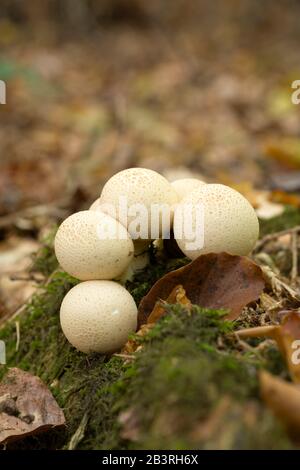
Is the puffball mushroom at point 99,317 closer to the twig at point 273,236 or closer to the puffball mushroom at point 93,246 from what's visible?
the puffball mushroom at point 93,246

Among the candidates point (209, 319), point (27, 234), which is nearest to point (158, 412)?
point (209, 319)

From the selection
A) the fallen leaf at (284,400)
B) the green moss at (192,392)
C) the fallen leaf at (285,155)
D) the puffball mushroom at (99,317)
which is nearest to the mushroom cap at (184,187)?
the puffball mushroom at (99,317)

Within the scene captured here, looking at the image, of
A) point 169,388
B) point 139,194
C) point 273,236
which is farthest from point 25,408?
point 273,236

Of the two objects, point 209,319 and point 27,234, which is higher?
point 209,319

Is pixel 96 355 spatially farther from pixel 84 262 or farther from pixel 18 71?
pixel 18 71

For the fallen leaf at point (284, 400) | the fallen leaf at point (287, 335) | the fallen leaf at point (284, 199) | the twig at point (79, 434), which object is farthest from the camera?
the fallen leaf at point (284, 199)

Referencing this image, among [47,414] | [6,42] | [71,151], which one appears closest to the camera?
[47,414]

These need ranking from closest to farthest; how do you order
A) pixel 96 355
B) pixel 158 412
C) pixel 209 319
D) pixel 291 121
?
pixel 158 412 → pixel 209 319 → pixel 96 355 → pixel 291 121

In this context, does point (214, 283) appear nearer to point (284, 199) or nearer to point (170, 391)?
point (170, 391)
